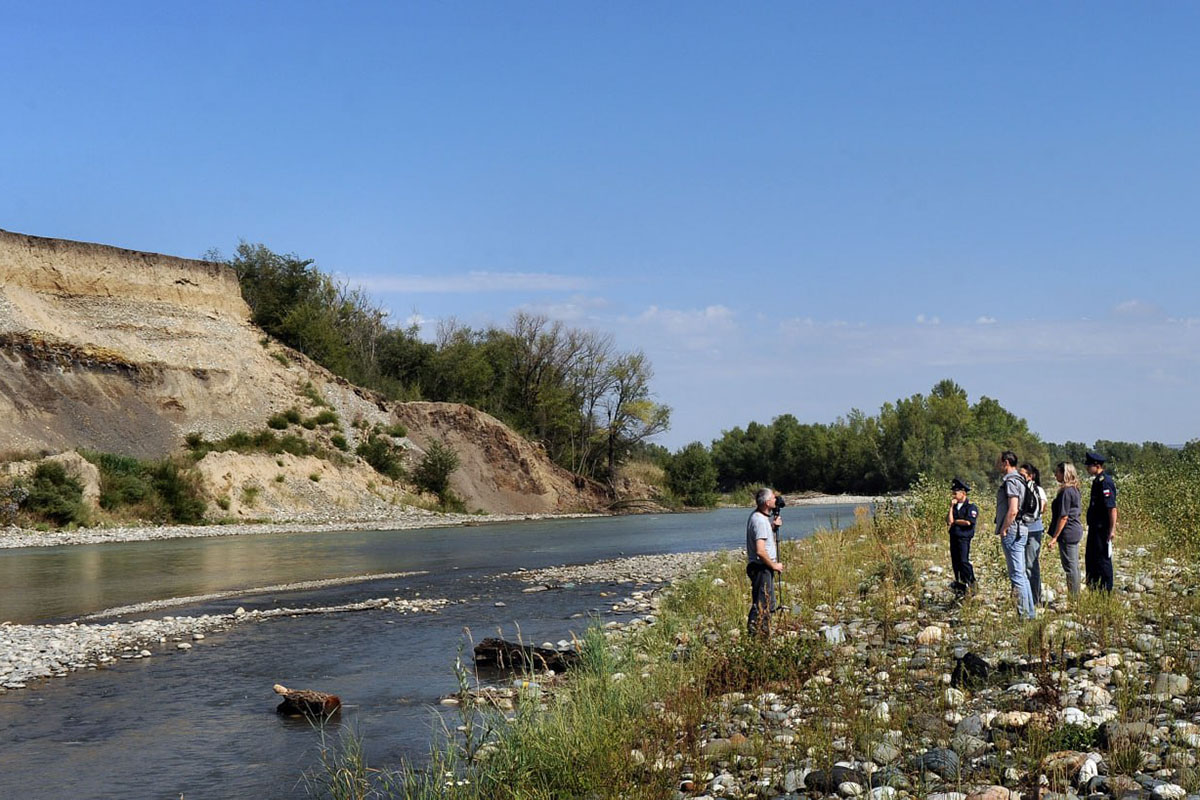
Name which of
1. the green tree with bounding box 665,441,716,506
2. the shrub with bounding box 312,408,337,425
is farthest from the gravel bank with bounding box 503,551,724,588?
the green tree with bounding box 665,441,716,506

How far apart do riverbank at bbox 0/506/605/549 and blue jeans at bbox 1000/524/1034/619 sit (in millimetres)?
33134

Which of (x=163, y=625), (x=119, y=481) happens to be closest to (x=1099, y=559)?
(x=163, y=625)

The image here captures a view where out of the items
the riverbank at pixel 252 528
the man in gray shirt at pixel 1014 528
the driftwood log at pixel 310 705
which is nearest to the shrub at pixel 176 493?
the riverbank at pixel 252 528

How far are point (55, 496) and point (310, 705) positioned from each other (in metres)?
33.7

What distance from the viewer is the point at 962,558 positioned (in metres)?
13.9

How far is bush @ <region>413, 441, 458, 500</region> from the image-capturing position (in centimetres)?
6062

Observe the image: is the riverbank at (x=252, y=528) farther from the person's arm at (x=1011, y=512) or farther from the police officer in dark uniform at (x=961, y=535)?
the person's arm at (x=1011, y=512)

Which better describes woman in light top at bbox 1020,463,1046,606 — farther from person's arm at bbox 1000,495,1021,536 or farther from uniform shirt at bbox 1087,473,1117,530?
uniform shirt at bbox 1087,473,1117,530

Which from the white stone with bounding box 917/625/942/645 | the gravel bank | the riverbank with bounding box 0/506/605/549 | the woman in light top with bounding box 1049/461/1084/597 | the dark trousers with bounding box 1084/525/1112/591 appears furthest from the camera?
the riverbank with bounding box 0/506/605/549

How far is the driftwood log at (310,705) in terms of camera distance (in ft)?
36.3

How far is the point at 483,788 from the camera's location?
23.9ft

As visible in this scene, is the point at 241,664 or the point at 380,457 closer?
the point at 241,664

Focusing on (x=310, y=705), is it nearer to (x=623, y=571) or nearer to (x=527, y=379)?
(x=623, y=571)

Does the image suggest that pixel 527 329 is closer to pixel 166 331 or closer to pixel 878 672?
pixel 166 331
